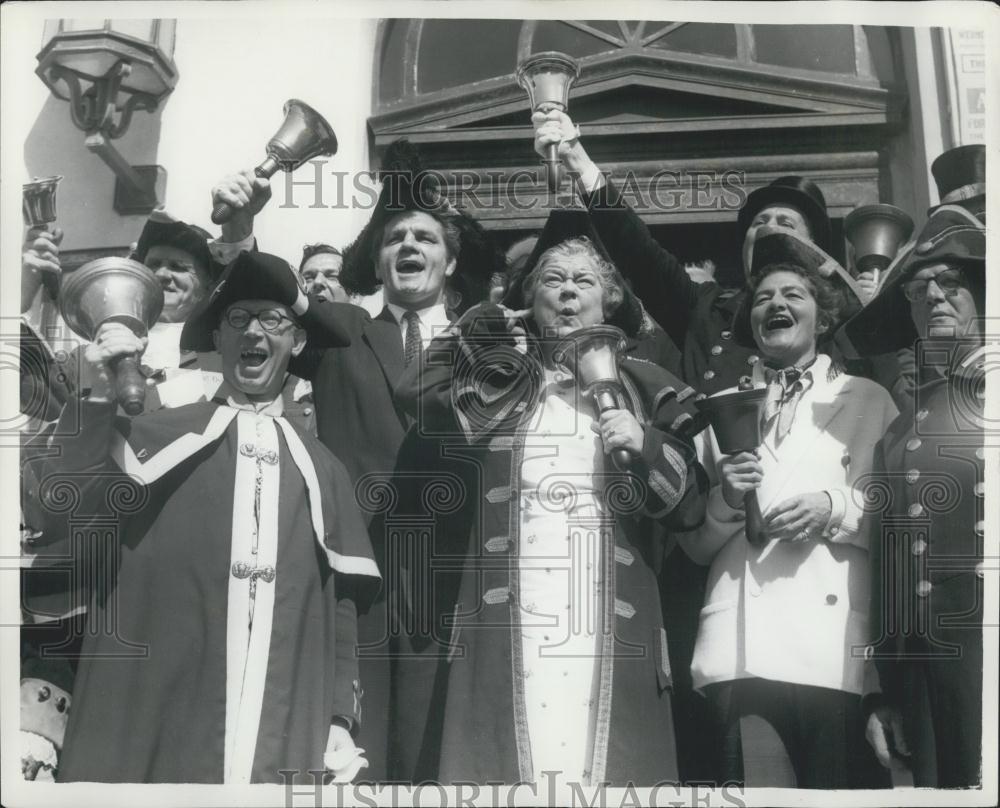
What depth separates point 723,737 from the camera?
776 cm

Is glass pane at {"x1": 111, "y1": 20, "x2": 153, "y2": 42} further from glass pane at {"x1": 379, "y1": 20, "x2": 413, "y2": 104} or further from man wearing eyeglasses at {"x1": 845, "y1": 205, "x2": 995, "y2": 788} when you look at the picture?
man wearing eyeglasses at {"x1": 845, "y1": 205, "x2": 995, "y2": 788}

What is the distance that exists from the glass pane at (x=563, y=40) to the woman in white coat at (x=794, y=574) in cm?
171

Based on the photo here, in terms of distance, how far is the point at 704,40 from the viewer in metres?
9.27

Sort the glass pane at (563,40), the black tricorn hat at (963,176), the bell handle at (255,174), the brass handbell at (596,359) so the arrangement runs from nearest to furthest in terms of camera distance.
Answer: the brass handbell at (596,359) → the bell handle at (255,174) → the black tricorn hat at (963,176) → the glass pane at (563,40)

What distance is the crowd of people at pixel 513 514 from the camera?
7707 millimetres

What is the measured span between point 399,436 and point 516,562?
2.50ft

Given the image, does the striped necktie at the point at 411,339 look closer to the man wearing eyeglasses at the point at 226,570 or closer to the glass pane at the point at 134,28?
the man wearing eyeglasses at the point at 226,570

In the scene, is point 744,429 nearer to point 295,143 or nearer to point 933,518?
point 933,518

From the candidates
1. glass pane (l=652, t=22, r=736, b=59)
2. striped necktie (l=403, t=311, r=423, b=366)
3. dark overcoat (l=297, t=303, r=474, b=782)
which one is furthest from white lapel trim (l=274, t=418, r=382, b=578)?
glass pane (l=652, t=22, r=736, b=59)

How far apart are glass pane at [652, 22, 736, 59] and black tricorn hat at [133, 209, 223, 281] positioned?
2.43 meters

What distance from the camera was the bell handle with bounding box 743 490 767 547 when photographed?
7812 millimetres

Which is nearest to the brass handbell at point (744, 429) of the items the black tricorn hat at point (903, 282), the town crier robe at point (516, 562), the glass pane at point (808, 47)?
the town crier robe at point (516, 562)

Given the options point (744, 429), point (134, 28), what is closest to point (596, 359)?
point (744, 429)

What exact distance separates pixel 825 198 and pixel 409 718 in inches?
121
